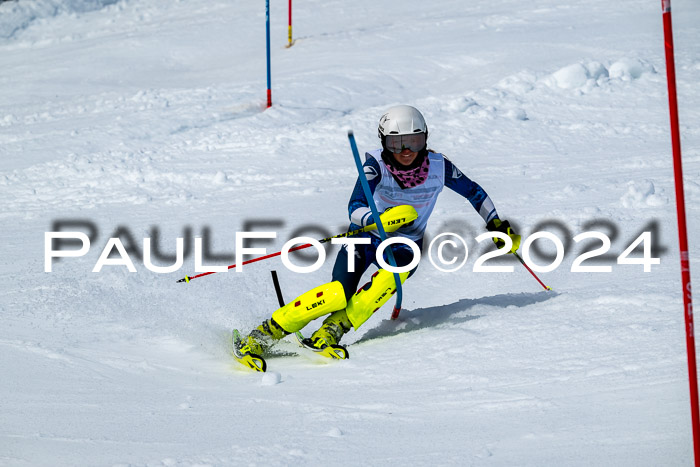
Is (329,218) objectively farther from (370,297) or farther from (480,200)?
(370,297)

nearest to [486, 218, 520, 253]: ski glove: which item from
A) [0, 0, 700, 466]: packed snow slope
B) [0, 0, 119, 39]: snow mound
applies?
[0, 0, 700, 466]: packed snow slope

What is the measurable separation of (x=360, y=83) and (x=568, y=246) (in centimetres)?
558

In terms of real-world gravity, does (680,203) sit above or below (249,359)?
above

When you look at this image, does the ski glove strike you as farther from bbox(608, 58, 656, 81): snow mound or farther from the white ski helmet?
bbox(608, 58, 656, 81): snow mound

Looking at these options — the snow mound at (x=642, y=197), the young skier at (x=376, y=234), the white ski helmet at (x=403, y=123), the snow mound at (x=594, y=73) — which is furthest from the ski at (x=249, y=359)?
the snow mound at (x=594, y=73)

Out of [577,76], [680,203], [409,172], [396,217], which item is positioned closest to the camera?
[680,203]

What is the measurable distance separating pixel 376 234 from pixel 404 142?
0.62 meters

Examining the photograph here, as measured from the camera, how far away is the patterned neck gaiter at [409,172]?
525cm

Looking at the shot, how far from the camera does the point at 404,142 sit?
16.8ft

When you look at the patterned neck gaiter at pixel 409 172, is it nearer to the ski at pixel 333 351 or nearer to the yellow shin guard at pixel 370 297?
the yellow shin guard at pixel 370 297

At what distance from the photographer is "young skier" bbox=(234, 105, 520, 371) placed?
4949 millimetres

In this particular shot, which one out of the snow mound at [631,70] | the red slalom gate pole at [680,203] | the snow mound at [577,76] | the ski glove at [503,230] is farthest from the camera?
the snow mound at [631,70]

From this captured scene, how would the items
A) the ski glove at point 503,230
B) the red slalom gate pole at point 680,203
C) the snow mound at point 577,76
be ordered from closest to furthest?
the red slalom gate pole at point 680,203 → the ski glove at point 503,230 → the snow mound at point 577,76

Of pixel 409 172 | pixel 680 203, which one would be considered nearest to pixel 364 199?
pixel 409 172
